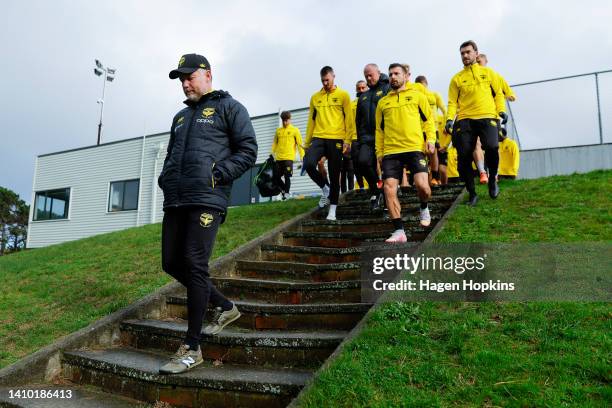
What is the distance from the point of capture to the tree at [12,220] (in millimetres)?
41312

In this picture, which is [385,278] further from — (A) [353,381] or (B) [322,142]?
(B) [322,142]

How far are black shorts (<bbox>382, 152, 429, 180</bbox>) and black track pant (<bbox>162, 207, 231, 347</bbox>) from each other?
2.99 meters

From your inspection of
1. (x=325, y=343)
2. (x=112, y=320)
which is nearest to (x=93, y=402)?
(x=112, y=320)

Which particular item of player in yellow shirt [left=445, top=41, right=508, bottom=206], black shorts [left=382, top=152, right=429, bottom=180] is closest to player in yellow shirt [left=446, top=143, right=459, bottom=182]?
player in yellow shirt [left=445, top=41, right=508, bottom=206]

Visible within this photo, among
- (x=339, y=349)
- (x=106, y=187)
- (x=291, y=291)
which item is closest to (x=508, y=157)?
(x=291, y=291)

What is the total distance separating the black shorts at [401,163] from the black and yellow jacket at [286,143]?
194 inches

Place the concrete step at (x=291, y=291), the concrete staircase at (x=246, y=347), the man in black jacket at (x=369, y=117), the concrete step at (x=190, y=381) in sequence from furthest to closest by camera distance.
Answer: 1. the man in black jacket at (x=369, y=117)
2. the concrete step at (x=291, y=291)
3. the concrete staircase at (x=246, y=347)
4. the concrete step at (x=190, y=381)

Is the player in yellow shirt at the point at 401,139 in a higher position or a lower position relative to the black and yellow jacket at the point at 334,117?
lower

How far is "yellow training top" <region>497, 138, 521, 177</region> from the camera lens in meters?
10.6

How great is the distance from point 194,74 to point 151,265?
385cm

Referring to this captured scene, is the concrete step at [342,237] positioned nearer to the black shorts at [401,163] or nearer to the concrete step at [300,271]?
the black shorts at [401,163]

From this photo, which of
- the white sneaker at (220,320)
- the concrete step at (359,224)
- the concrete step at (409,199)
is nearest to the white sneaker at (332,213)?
the concrete step at (359,224)

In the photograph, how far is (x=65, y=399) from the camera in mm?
3701

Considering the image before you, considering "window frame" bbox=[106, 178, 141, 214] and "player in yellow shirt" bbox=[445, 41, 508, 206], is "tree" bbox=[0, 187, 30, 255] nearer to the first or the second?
"window frame" bbox=[106, 178, 141, 214]
